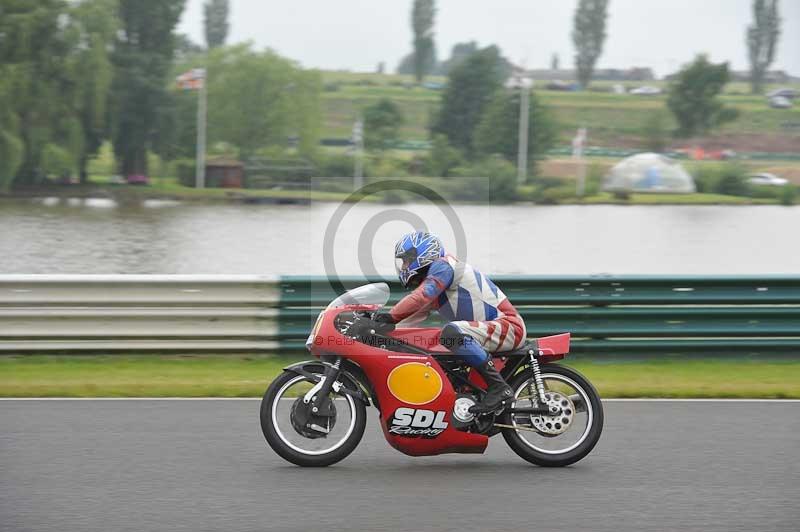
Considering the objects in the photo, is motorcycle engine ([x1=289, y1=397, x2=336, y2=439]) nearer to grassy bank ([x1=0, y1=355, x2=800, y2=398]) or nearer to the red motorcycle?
the red motorcycle

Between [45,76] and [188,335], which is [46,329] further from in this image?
[45,76]

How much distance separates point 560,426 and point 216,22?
38.0 meters

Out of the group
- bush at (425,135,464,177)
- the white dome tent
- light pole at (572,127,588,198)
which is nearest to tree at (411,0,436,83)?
light pole at (572,127,588,198)

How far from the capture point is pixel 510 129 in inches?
1489

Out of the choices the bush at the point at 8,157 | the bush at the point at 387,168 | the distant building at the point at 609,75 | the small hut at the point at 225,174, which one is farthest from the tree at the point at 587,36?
the bush at the point at 8,157

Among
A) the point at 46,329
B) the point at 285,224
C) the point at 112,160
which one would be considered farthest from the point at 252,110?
the point at 46,329

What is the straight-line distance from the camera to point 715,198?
112ft

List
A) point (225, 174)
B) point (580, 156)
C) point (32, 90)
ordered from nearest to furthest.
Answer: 1. point (32, 90)
2. point (225, 174)
3. point (580, 156)

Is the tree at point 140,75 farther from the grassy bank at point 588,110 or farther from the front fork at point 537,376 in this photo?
the front fork at point 537,376

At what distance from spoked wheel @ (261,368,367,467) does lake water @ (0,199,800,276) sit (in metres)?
5.80

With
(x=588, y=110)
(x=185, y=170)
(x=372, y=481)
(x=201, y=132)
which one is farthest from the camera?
(x=588, y=110)

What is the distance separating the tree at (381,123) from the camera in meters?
34.4

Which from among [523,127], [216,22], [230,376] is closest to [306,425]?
[230,376]

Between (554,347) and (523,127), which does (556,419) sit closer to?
(554,347)
